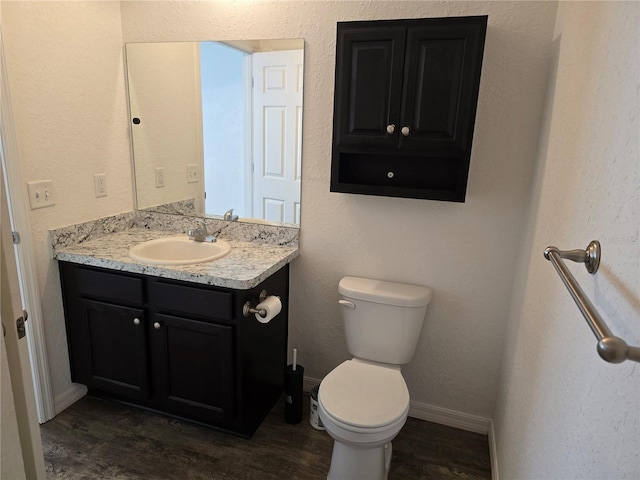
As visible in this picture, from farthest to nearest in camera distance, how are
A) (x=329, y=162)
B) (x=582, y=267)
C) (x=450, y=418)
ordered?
(x=450, y=418), (x=329, y=162), (x=582, y=267)

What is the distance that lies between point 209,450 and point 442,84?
1.91m

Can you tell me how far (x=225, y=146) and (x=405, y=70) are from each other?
40.7 inches

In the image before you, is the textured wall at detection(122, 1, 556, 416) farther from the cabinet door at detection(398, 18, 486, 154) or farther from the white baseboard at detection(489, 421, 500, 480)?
the cabinet door at detection(398, 18, 486, 154)

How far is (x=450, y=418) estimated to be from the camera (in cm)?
221

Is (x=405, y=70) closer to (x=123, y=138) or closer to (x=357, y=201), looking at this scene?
(x=357, y=201)

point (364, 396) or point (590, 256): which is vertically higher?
point (590, 256)

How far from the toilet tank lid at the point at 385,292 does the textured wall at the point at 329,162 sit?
75 mm

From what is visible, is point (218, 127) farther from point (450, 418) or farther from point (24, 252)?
point (450, 418)

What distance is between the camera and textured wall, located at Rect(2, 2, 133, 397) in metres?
1.81

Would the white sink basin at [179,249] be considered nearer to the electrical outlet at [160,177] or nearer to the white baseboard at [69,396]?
the electrical outlet at [160,177]

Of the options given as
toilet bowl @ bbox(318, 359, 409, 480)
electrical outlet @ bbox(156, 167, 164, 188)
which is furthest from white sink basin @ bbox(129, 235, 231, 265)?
toilet bowl @ bbox(318, 359, 409, 480)

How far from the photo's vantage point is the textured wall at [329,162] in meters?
1.79

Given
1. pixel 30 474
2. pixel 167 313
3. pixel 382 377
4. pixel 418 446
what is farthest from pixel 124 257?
pixel 418 446

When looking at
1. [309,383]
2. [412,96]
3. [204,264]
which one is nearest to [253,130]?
[204,264]
